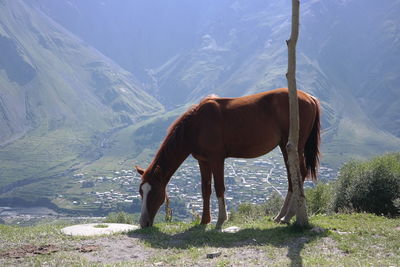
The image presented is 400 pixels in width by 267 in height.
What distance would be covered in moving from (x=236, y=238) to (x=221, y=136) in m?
2.91

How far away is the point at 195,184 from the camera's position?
4038 inches

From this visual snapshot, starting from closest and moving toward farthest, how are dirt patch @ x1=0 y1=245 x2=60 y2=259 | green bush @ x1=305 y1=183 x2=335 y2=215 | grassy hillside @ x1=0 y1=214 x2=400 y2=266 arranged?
grassy hillside @ x1=0 y1=214 x2=400 y2=266 → dirt patch @ x1=0 y1=245 x2=60 y2=259 → green bush @ x1=305 y1=183 x2=335 y2=215

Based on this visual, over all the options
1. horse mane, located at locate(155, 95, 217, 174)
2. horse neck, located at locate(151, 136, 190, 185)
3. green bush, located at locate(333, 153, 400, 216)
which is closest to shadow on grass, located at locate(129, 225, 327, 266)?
horse neck, located at locate(151, 136, 190, 185)

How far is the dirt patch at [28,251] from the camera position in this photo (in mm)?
8305

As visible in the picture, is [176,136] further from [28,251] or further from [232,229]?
[28,251]

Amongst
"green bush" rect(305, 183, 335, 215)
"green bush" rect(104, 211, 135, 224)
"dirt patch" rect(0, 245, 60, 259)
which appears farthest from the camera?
"green bush" rect(305, 183, 335, 215)

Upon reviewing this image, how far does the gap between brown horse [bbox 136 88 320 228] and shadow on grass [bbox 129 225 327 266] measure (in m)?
1.03

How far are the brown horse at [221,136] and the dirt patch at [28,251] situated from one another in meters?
2.85

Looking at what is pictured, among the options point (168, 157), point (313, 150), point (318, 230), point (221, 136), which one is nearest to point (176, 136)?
point (168, 157)

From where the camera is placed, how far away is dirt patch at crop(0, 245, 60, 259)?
830 centimetres

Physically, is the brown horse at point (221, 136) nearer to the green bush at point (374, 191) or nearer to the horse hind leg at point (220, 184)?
the horse hind leg at point (220, 184)

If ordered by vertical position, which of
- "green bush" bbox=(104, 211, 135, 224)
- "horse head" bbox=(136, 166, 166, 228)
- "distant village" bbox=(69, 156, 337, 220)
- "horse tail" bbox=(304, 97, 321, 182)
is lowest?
"distant village" bbox=(69, 156, 337, 220)

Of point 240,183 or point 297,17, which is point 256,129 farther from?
point 240,183

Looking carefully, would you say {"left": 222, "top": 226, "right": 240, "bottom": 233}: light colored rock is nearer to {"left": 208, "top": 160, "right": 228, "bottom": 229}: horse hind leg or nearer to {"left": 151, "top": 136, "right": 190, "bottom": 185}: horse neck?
{"left": 208, "top": 160, "right": 228, "bottom": 229}: horse hind leg
